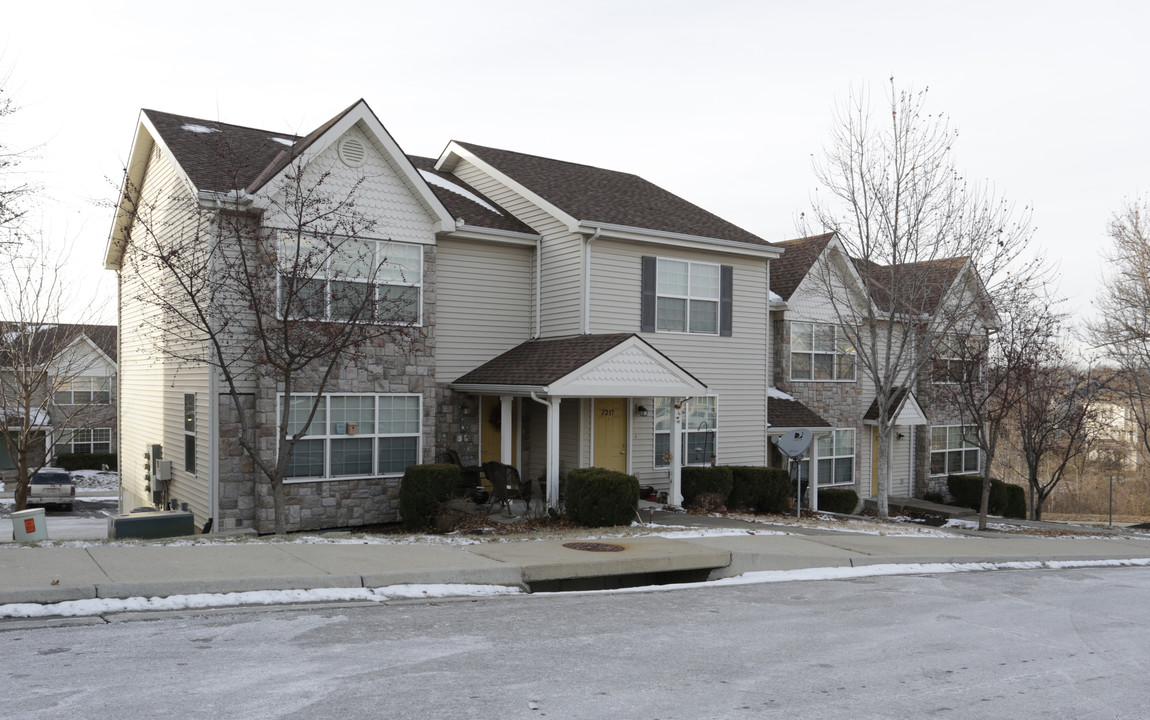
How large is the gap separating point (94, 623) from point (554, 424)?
30.3 ft

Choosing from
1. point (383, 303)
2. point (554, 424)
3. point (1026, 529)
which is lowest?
point (1026, 529)

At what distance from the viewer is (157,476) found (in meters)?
17.0

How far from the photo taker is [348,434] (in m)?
15.4

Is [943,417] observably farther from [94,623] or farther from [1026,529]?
[94,623]

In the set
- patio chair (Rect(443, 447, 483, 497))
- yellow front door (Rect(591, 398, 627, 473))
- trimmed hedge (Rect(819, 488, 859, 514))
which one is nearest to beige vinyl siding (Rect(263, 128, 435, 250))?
patio chair (Rect(443, 447, 483, 497))

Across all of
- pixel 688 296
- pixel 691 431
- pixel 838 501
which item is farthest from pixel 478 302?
pixel 838 501

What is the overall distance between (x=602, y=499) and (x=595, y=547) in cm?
280

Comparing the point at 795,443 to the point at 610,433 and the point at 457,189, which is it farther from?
the point at 457,189

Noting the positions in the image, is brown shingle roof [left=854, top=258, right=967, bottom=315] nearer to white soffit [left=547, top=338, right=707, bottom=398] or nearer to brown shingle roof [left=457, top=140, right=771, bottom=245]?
brown shingle roof [left=457, top=140, right=771, bottom=245]

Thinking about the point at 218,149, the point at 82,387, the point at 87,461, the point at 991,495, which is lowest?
the point at 87,461

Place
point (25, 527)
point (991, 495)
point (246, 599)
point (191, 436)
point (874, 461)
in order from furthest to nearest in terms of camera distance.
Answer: point (991, 495), point (874, 461), point (191, 436), point (25, 527), point (246, 599)

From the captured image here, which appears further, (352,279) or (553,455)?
(553,455)

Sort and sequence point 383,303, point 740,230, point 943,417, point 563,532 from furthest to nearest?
point 943,417, point 740,230, point 383,303, point 563,532

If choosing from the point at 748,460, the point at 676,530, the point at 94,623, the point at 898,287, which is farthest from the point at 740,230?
the point at 94,623
